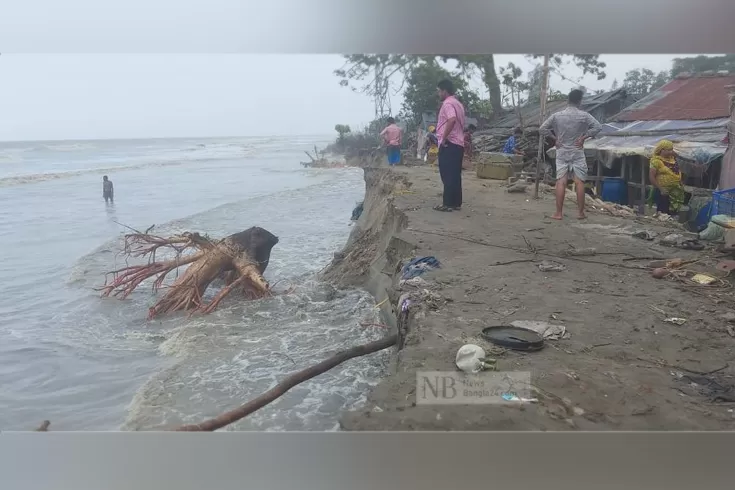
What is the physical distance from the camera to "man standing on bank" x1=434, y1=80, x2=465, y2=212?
2964 millimetres

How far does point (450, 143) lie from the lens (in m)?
4.64

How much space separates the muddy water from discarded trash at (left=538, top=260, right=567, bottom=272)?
124 centimetres

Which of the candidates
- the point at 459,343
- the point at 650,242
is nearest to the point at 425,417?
the point at 459,343

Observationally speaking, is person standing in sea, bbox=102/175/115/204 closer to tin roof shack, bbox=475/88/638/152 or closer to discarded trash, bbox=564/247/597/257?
tin roof shack, bbox=475/88/638/152

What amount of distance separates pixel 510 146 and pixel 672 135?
138 cm

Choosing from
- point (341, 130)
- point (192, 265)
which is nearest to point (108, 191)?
point (192, 265)

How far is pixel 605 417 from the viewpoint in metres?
2.02

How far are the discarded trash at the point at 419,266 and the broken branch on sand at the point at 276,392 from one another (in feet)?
3.42

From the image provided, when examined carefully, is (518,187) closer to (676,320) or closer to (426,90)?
(676,320)

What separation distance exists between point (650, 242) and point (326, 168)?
2632mm

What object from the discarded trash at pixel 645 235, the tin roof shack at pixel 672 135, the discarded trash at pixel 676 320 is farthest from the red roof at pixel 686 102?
the discarded trash at pixel 676 320

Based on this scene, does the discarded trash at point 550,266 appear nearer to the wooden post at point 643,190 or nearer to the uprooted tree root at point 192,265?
the uprooted tree root at point 192,265

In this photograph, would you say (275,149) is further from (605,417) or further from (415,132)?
(605,417)

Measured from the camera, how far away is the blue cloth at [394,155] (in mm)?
4059
